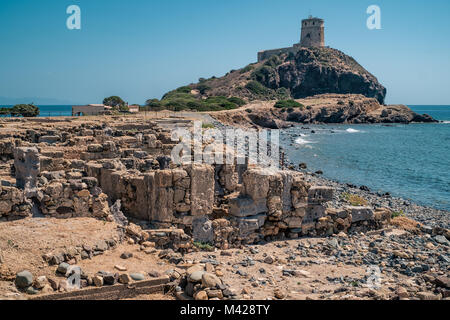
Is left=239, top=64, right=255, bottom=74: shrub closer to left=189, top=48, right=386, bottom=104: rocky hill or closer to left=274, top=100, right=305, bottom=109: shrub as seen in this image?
left=189, top=48, right=386, bottom=104: rocky hill

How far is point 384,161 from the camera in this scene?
36.9 meters

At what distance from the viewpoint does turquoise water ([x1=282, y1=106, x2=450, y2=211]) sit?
25.5 m

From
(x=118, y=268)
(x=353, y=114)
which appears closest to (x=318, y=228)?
(x=118, y=268)

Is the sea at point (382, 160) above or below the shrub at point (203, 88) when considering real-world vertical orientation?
below

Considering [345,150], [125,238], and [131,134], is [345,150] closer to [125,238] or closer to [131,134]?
[131,134]

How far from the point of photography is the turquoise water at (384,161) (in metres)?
25.5

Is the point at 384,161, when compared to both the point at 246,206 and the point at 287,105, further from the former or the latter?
the point at 287,105

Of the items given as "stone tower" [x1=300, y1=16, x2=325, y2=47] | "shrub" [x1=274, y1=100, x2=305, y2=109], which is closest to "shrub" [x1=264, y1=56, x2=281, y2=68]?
"stone tower" [x1=300, y1=16, x2=325, y2=47]

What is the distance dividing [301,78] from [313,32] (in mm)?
14015

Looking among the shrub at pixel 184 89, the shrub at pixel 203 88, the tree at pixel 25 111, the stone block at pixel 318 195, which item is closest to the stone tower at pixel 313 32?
the shrub at pixel 203 88

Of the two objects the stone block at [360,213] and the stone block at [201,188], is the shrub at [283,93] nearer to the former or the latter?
the stone block at [360,213]

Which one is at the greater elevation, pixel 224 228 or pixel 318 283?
pixel 224 228

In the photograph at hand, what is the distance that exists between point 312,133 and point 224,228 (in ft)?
169

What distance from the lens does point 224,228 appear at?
923 cm
